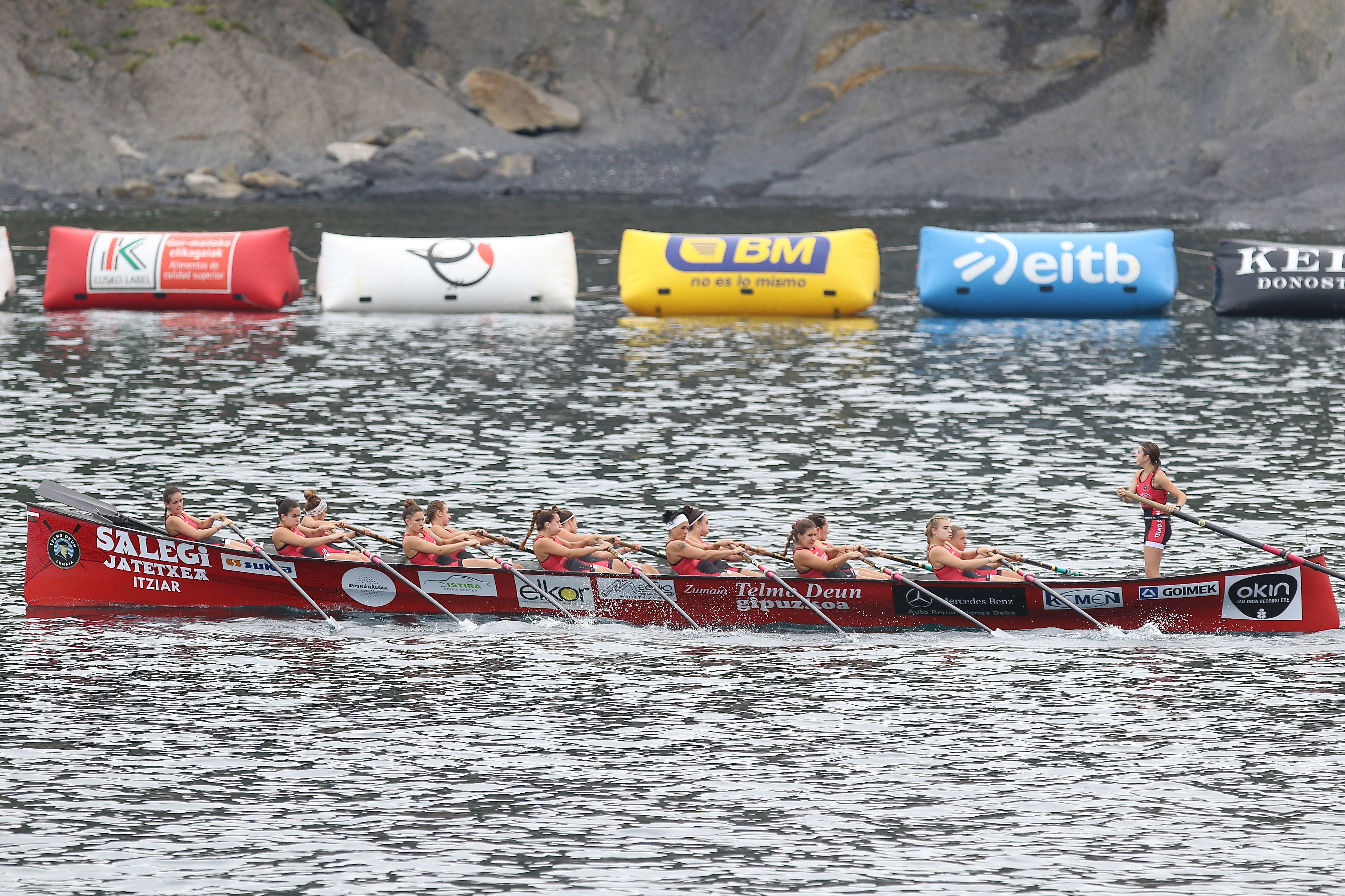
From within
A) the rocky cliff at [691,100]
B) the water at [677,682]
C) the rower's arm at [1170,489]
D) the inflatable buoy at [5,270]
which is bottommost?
the water at [677,682]

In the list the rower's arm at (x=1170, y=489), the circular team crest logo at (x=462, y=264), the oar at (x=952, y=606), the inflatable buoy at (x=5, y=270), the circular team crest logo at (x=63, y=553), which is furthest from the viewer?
the inflatable buoy at (x=5, y=270)

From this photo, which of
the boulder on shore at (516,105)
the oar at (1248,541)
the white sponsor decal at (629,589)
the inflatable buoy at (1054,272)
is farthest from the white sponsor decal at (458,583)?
the boulder on shore at (516,105)

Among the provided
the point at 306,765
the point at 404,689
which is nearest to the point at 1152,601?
the point at 404,689

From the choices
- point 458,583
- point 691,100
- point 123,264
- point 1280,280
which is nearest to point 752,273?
point 1280,280

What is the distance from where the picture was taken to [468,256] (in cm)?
5372

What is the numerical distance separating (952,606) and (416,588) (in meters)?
8.14

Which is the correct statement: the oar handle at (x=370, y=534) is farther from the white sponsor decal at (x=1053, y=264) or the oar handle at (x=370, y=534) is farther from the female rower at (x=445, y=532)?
the white sponsor decal at (x=1053, y=264)

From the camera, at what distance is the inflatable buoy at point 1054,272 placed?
52.3 meters

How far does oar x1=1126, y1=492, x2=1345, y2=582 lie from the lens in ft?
80.7

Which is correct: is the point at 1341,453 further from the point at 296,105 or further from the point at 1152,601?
the point at 296,105

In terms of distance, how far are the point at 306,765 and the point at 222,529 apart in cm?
1213

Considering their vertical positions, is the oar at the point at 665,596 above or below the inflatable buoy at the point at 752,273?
below

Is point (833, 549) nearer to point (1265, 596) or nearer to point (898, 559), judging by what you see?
point (898, 559)

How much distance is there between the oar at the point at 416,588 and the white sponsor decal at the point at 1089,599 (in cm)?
887
